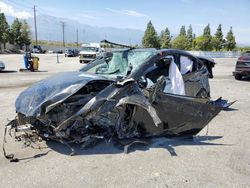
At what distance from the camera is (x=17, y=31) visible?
8038 cm

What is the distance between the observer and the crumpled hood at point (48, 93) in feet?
15.0

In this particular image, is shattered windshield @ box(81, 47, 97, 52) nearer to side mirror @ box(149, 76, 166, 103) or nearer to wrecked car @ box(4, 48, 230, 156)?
wrecked car @ box(4, 48, 230, 156)

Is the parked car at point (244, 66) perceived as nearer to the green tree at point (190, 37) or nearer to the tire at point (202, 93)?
the tire at point (202, 93)

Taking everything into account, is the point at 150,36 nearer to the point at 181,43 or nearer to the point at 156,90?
the point at 181,43

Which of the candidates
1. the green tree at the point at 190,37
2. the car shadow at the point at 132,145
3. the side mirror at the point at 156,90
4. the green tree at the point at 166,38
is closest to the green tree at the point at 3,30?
the green tree at the point at 166,38

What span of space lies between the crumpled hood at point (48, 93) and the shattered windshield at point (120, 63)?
2.27ft

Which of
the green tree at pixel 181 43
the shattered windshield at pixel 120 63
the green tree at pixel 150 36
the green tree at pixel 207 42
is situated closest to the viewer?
the shattered windshield at pixel 120 63

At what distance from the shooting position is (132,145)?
5.23 metres

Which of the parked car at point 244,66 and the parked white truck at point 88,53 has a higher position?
the parked car at point 244,66

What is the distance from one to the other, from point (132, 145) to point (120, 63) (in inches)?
64.5

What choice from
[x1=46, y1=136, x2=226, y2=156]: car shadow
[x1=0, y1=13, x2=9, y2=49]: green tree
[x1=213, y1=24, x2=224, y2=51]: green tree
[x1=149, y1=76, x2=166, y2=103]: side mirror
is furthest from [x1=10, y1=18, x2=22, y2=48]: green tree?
[x1=149, y1=76, x2=166, y2=103]: side mirror

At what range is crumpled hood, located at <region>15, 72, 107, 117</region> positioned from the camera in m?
4.57

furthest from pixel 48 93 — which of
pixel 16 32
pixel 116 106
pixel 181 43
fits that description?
pixel 16 32

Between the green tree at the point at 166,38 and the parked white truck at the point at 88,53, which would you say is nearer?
the parked white truck at the point at 88,53
